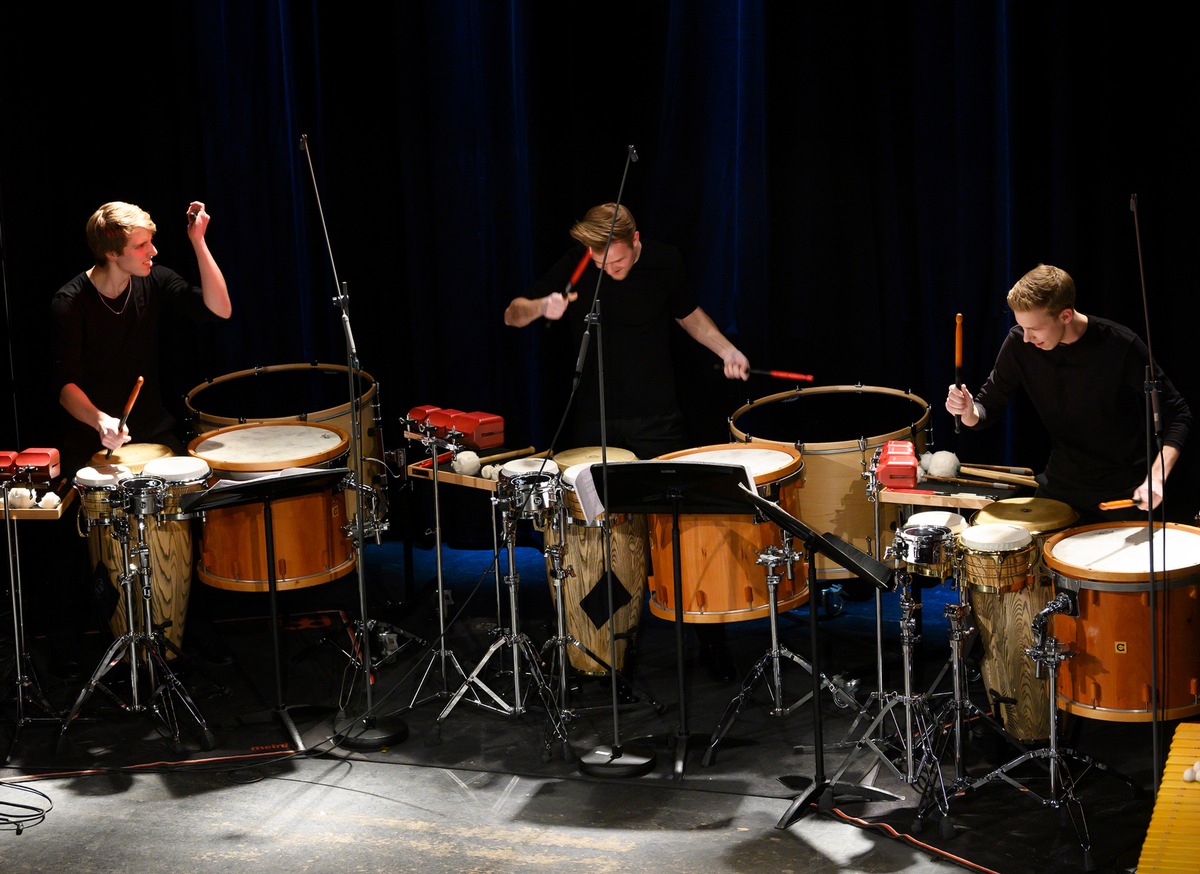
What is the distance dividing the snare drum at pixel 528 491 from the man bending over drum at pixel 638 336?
70cm

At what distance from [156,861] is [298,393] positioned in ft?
9.94

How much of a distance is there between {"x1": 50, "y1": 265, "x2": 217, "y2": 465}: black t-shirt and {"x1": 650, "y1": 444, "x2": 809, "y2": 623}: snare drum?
211 cm

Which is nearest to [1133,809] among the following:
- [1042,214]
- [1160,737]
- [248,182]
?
[1160,737]

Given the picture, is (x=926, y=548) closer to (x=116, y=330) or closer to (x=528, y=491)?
(x=528, y=491)

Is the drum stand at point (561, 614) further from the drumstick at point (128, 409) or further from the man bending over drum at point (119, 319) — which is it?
the man bending over drum at point (119, 319)

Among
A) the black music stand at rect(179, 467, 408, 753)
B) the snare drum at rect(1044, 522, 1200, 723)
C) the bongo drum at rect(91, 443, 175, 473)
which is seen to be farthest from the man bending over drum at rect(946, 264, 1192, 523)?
the bongo drum at rect(91, 443, 175, 473)

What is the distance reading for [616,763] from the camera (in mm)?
4832

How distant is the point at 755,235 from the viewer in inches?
244

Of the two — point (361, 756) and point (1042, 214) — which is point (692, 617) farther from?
point (1042, 214)

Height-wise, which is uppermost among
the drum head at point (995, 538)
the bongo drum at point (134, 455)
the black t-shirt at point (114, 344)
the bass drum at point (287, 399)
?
the black t-shirt at point (114, 344)

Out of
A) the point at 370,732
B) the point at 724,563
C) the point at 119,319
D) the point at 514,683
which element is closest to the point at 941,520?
the point at 724,563

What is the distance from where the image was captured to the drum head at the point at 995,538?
14.7ft

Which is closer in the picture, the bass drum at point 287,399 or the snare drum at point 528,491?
the snare drum at point 528,491

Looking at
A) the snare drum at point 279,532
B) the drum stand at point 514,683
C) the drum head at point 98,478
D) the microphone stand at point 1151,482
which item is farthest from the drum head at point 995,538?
the drum head at point 98,478
